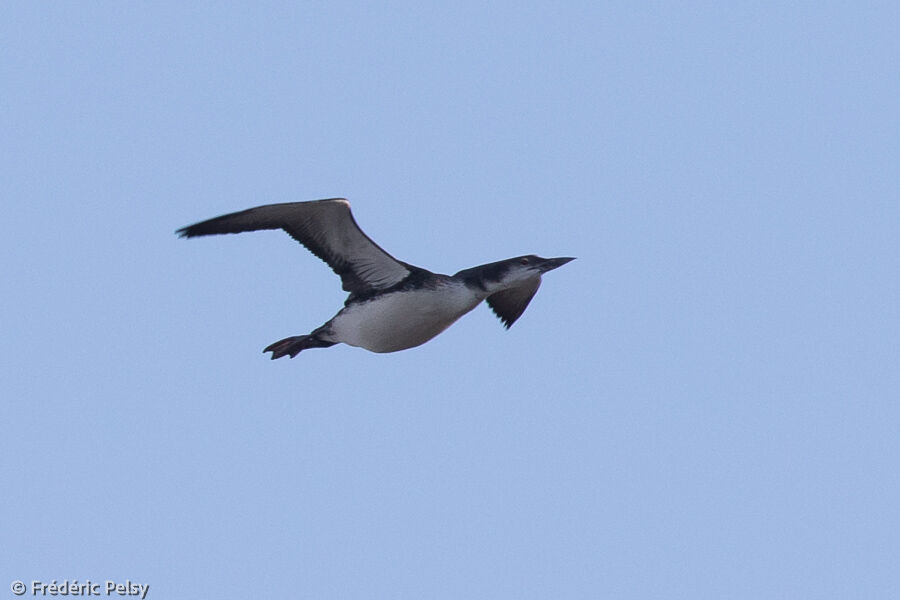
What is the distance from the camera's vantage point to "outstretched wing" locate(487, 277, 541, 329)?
15.7 m

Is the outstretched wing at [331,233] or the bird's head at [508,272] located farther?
the bird's head at [508,272]

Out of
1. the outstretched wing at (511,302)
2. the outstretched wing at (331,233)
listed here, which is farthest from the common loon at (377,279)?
the outstretched wing at (511,302)

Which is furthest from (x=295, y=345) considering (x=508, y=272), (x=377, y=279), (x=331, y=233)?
(x=508, y=272)

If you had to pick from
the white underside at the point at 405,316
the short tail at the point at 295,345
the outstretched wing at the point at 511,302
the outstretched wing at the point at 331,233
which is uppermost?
the outstretched wing at the point at 331,233

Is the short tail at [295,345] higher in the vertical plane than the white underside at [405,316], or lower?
lower

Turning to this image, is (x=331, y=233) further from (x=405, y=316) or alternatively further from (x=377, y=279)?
(x=405, y=316)

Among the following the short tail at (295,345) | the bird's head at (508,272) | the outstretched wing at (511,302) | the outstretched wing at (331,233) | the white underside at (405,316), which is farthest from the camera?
the outstretched wing at (511,302)

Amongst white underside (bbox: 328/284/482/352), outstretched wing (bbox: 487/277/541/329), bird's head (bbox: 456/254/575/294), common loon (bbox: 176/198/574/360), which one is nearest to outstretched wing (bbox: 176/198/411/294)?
common loon (bbox: 176/198/574/360)

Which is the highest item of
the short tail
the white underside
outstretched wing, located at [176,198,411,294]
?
outstretched wing, located at [176,198,411,294]

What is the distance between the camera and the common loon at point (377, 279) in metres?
13.5

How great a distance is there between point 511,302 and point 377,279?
2.27 metres

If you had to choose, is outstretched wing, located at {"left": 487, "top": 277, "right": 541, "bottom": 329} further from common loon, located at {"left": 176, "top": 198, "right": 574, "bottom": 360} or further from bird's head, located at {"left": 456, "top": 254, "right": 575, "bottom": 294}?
common loon, located at {"left": 176, "top": 198, "right": 574, "bottom": 360}

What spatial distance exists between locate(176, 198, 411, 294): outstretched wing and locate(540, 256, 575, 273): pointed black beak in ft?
5.36

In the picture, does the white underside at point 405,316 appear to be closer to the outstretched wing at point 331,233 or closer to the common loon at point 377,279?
the common loon at point 377,279
